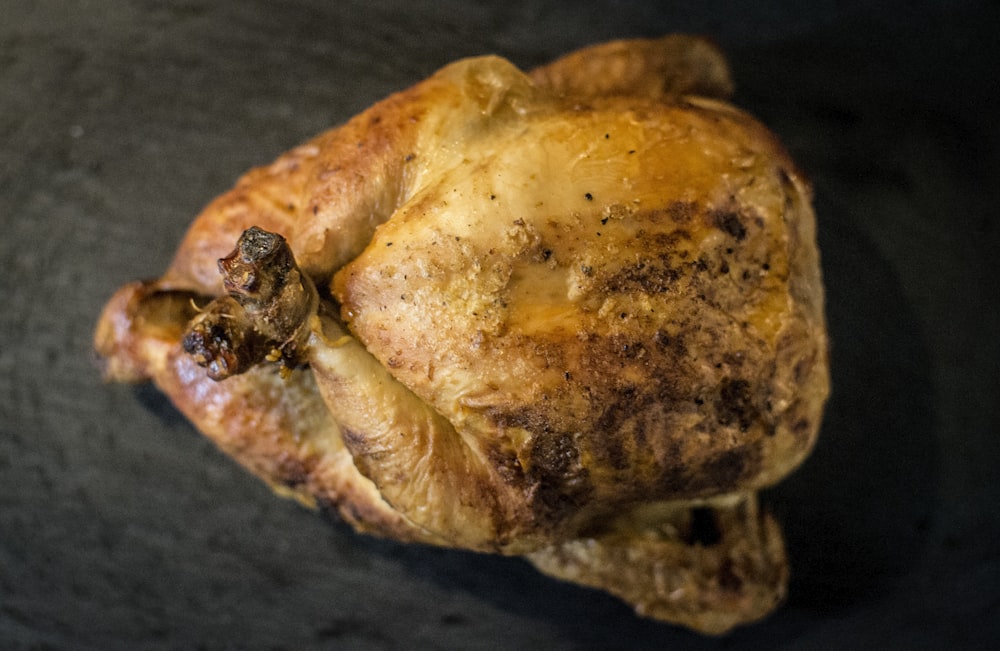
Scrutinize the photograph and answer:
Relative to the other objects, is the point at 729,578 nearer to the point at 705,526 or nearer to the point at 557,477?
the point at 705,526

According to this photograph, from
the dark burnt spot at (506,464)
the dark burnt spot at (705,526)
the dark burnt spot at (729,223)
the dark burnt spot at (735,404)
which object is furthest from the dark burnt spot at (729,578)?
the dark burnt spot at (729,223)

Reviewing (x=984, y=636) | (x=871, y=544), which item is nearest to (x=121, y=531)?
(x=871, y=544)

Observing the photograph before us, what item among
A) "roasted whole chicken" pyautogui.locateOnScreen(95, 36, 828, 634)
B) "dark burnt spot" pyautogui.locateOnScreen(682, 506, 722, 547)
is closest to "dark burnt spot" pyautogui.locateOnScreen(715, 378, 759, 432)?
"roasted whole chicken" pyautogui.locateOnScreen(95, 36, 828, 634)

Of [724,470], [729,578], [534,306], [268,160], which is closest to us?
[534,306]

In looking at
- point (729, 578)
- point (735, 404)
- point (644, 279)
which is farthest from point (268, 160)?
point (729, 578)

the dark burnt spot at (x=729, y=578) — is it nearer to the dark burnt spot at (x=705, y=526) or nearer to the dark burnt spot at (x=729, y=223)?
the dark burnt spot at (x=705, y=526)

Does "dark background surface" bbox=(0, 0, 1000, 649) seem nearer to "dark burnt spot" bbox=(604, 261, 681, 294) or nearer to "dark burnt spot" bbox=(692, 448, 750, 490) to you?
"dark burnt spot" bbox=(692, 448, 750, 490)

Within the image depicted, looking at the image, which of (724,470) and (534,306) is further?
(724,470)
